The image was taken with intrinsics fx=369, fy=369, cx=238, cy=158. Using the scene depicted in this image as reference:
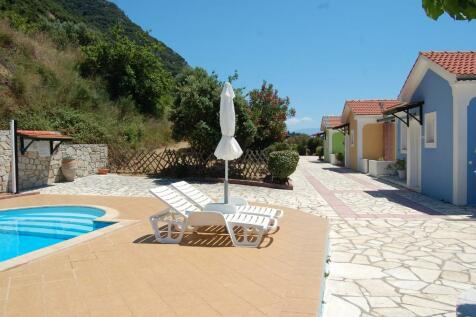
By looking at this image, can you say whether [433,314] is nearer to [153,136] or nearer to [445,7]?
[445,7]

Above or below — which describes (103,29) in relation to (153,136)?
above

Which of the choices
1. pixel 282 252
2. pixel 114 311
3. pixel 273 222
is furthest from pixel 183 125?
pixel 114 311

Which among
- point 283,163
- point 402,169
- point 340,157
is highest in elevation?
point 340,157

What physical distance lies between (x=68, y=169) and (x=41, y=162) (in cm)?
118

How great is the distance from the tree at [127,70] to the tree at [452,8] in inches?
989

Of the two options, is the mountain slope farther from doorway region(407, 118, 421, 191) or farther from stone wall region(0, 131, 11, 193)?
doorway region(407, 118, 421, 191)

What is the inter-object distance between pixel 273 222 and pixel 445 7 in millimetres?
4875

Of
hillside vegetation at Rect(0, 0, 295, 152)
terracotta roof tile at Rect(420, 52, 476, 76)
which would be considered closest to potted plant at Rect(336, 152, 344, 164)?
hillside vegetation at Rect(0, 0, 295, 152)

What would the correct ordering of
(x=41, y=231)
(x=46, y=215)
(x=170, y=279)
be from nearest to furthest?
1. (x=170, y=279)
2. (x=41, y=231)
3. (x=46, y=215)

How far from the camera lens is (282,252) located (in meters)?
5.41

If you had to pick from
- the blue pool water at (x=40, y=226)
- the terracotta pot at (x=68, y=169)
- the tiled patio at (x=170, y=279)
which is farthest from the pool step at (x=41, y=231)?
the terracotta pot at (x=68, y=169)

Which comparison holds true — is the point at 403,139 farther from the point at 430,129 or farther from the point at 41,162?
the point at 41,162

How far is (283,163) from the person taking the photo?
13.7m

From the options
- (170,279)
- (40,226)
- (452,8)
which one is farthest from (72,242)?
(452,8)
